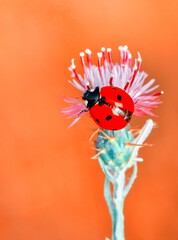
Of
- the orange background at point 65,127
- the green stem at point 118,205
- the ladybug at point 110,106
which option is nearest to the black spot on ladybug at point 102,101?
the ladybug at point 110,106

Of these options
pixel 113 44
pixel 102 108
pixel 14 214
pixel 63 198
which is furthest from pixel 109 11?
pixel 14 214

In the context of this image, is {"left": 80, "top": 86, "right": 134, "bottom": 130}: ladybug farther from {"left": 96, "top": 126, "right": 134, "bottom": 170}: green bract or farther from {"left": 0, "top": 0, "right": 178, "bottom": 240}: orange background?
{"left": 0, "top": 0, "right": 178, "bottom": 240}: orange background

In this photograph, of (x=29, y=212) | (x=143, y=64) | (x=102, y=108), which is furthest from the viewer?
(x=29, y=212)

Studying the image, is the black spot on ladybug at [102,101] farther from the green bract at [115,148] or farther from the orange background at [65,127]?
the orange background at [65,127]

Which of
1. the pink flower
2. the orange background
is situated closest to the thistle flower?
the pink flower

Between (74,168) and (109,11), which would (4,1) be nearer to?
(109,11)
